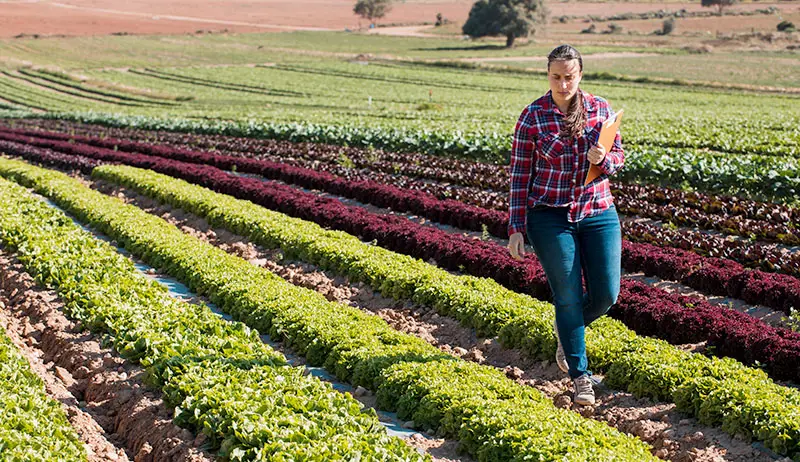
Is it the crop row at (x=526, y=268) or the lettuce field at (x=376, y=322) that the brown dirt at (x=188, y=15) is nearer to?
the lettuce field at (x=376, y=322)

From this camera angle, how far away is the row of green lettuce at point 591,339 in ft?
20.8

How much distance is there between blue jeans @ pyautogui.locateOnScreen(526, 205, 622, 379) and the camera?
6.56m

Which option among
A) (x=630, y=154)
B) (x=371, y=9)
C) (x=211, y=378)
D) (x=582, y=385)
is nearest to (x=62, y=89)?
(x=630, y=154)

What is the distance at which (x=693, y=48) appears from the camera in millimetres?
87812

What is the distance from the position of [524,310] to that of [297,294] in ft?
7.86

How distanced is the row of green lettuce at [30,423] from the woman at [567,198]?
3.23m

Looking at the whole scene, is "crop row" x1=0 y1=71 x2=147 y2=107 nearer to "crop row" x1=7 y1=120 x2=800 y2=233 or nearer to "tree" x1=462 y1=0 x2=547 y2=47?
"crop row" x1=7 y1=120 x2=800 y2=233

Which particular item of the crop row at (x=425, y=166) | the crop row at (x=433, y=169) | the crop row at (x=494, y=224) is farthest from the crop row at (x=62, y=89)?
the crop row at (x=494, y=224)

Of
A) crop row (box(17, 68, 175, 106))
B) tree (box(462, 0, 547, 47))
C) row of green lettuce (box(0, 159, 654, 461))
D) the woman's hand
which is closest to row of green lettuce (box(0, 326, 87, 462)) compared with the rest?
row of green lettuce (box(0, 159, 654, 461))

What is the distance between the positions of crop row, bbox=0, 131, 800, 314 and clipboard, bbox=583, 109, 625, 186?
14.0 ft

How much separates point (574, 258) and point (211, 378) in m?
2.74

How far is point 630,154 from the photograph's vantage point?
71.4 feet

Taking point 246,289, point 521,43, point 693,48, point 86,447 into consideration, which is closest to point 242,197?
point 246,289

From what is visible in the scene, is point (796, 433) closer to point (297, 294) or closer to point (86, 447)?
point (86, 447)
